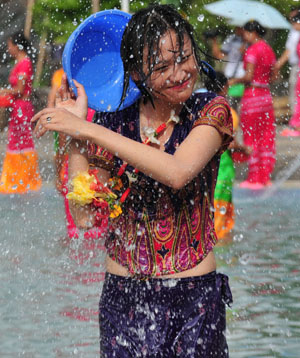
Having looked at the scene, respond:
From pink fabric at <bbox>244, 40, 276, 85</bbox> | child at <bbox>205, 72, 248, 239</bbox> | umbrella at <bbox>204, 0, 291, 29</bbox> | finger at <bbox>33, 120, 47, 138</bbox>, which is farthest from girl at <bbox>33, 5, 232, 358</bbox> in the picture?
umbrella at <bbox>204, 0, 291, 29</bbox>

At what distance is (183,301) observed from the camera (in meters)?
2.78

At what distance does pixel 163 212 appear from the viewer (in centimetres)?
281

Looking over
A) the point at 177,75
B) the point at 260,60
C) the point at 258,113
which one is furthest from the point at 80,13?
the point at 177,75

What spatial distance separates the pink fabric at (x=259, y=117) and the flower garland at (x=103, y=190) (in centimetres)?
737

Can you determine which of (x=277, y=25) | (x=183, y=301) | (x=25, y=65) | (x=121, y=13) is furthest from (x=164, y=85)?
(x=277, y=25)

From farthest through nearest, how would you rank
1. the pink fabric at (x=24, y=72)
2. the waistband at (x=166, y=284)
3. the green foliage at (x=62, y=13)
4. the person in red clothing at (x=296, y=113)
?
the green foliage at (x=62, y=13) < the person in red clothing at (x=296, y=113) < the pink fabric at (x=24, y=72) < the waistband at (x=166, y=284)

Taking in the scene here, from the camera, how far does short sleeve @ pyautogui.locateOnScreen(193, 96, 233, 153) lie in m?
2.73

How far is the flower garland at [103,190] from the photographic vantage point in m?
2.80

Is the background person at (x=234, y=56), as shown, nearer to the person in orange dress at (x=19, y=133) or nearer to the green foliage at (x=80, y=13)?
the person in orange dress at (x=19, y=133)

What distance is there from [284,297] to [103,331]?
2.92m

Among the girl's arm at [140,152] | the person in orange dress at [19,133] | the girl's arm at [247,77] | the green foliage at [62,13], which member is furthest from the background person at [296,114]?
the girl's arm at [140,152]

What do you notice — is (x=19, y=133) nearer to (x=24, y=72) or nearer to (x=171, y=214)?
(x=24, y=72)

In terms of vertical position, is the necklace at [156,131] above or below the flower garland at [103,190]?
Answer: above

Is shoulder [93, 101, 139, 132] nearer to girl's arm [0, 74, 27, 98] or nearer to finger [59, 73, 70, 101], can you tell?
finger [59, 73, 70, 101]
